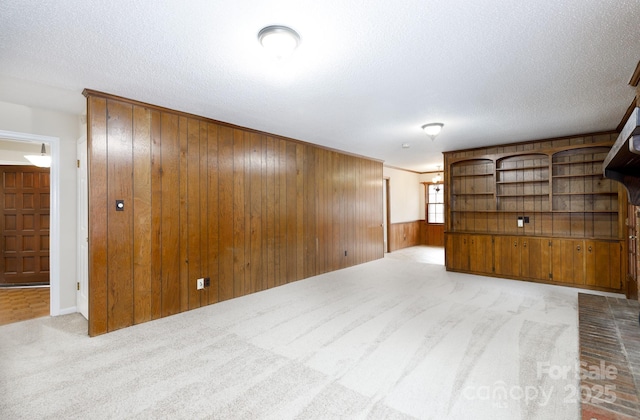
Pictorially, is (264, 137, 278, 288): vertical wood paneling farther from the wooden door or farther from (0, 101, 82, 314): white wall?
the wooden door

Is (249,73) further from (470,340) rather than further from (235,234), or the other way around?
(470,340)

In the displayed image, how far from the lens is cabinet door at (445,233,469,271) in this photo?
18.4ft

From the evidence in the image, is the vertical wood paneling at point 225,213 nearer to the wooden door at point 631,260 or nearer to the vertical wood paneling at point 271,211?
the vertical wood paneling at point 271,211

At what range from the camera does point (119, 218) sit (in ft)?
10.2

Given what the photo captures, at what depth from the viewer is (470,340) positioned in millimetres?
2727

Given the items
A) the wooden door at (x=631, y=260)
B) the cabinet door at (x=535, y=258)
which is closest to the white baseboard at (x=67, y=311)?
the cabinet door at (x=535, y=258)

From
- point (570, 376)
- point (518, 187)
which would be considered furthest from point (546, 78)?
point (518, 187)

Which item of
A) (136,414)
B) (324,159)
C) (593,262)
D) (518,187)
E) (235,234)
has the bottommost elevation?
(136,414)

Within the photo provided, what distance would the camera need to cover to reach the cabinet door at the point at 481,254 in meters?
5.35

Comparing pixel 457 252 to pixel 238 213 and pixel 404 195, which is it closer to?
pixel 404 195

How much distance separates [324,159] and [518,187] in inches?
137

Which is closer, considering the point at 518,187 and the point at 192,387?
the point at 192,387

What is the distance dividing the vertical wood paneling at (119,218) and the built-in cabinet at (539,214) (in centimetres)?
519

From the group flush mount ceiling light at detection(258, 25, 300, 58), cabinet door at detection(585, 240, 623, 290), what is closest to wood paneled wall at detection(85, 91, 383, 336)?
flush mount ceiling light at detection(258, 25, 300, 58)
